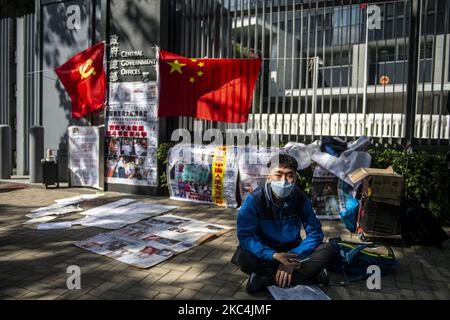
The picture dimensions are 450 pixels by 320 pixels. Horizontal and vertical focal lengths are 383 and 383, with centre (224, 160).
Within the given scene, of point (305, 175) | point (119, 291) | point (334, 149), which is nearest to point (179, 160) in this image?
point (305, 175)

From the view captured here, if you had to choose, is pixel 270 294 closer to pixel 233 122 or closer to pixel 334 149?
pixel 334 149

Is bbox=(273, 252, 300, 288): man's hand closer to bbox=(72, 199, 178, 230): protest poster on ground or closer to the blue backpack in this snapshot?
the blue backpack

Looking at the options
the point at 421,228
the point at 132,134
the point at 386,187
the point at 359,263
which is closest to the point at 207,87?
the point at 132,134

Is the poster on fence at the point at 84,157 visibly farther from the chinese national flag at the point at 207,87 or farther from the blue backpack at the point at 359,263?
the blue backpack at the point at 359,263

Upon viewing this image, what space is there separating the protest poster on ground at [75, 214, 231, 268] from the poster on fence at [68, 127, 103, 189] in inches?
124

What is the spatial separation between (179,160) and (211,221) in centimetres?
173

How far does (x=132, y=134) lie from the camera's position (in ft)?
25.3

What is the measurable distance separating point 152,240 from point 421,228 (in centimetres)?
336

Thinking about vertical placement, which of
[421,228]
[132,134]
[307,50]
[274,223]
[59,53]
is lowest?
[421,228]

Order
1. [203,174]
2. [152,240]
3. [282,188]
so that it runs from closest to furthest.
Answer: [282,188] < [152,240] < [203,174]

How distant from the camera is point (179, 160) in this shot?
7105 mm

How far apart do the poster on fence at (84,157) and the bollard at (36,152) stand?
790 mm

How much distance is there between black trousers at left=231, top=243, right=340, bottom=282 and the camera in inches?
130

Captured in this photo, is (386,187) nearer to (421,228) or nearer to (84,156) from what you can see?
(421,228)
